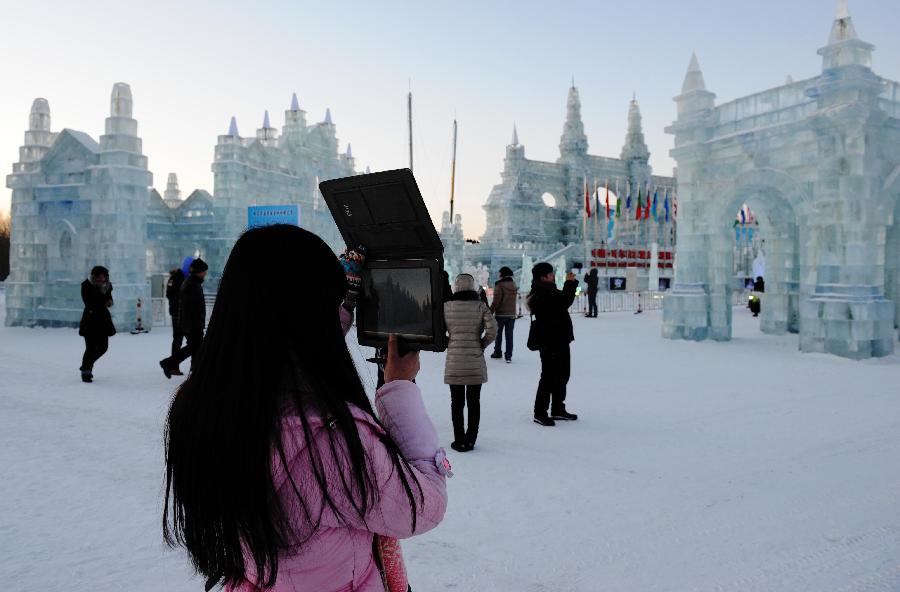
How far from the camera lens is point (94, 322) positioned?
9.09 meters

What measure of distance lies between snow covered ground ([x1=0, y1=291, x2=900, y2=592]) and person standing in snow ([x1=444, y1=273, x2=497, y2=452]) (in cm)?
29

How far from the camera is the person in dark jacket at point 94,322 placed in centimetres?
909

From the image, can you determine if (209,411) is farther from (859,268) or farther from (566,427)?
(859,268)

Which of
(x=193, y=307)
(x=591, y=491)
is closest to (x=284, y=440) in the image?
(x=591, y=491)

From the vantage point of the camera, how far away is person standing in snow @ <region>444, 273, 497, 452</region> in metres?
5.89

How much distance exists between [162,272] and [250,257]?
28.1m

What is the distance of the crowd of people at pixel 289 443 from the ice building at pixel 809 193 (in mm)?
13379

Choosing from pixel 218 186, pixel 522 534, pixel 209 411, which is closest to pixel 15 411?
pixel 522 534

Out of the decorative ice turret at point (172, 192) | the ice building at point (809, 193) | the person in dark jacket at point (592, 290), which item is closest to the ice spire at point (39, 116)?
the decorative ice turret at point (172, 192)

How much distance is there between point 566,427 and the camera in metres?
6.77

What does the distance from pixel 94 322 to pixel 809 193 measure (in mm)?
13448

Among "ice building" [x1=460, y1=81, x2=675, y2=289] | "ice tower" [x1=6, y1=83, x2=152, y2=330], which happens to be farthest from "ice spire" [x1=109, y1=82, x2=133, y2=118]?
"ice building" [x1=460, y1=81, x2=675, y2=289]

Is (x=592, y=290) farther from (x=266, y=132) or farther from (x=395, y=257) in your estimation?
(x=395, y=257)

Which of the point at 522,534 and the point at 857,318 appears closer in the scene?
the point at 522,534
